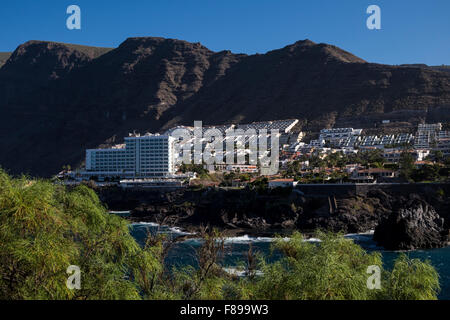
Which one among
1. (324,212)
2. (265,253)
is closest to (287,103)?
(324,212)

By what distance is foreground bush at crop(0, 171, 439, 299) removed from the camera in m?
9.03

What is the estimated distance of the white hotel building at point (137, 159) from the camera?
3789 inches

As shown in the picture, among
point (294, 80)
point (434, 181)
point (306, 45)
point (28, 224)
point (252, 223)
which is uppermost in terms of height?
point (306, 45)

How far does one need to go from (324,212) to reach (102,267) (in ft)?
163

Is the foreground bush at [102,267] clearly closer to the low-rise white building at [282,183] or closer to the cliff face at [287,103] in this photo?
the low-rise white building at [282,183]

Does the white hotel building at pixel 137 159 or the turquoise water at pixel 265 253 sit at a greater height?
the white hotel building at pixel 137 159

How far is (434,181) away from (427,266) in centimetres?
5261

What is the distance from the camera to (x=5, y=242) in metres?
9.20

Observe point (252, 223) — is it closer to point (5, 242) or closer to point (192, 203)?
point (192, 203)

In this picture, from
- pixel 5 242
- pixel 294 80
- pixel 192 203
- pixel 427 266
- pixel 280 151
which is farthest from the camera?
pixel 294 80

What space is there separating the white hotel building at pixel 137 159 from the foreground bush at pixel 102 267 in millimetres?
79984

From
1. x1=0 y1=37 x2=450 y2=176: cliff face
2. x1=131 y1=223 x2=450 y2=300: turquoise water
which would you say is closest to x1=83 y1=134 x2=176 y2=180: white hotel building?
x1=131 y1=223 x2=450 y2=300: turquoise water

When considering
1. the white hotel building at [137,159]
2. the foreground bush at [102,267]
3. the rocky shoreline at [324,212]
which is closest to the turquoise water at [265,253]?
Answer: the rocky shoreline at [324,212]
